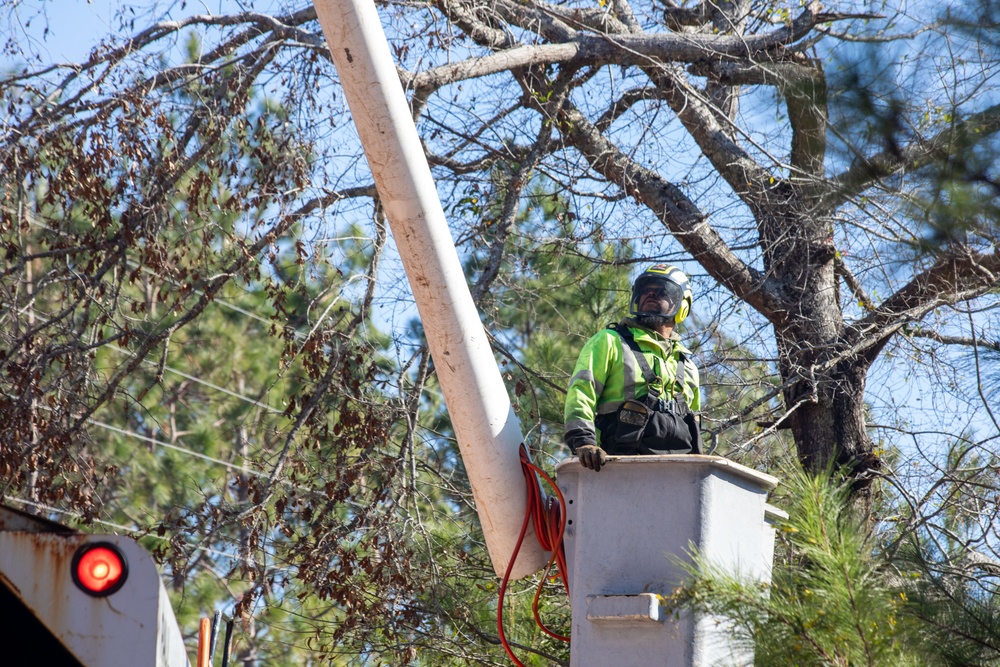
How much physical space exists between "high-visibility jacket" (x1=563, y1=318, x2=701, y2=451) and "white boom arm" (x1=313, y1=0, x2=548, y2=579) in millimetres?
312

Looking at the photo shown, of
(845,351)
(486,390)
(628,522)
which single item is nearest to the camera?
(628,522)

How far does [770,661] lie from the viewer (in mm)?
3869

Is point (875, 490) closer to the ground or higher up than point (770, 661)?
higher up

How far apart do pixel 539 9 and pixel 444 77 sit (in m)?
1.86

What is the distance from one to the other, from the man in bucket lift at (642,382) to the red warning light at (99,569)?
285 cm

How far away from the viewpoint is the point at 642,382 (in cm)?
567

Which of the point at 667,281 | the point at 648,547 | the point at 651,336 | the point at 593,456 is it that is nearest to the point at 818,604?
the point at 648,547

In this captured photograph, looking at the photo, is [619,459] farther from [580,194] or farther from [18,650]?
[580,194]

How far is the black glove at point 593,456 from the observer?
4703mm

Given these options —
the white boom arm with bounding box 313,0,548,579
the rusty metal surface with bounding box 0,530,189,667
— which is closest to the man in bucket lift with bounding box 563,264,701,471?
the white boom arm with bounding box 313,0,548,579

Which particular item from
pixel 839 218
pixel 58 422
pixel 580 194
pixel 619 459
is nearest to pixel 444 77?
pixel 580 194

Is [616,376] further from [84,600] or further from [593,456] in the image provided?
[84,600]

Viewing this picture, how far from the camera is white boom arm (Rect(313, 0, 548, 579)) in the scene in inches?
188

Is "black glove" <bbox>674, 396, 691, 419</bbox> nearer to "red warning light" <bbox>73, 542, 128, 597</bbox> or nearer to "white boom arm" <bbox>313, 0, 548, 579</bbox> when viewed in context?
"white boom arm" <bbox>313, 0, 548, 579</bbox>
